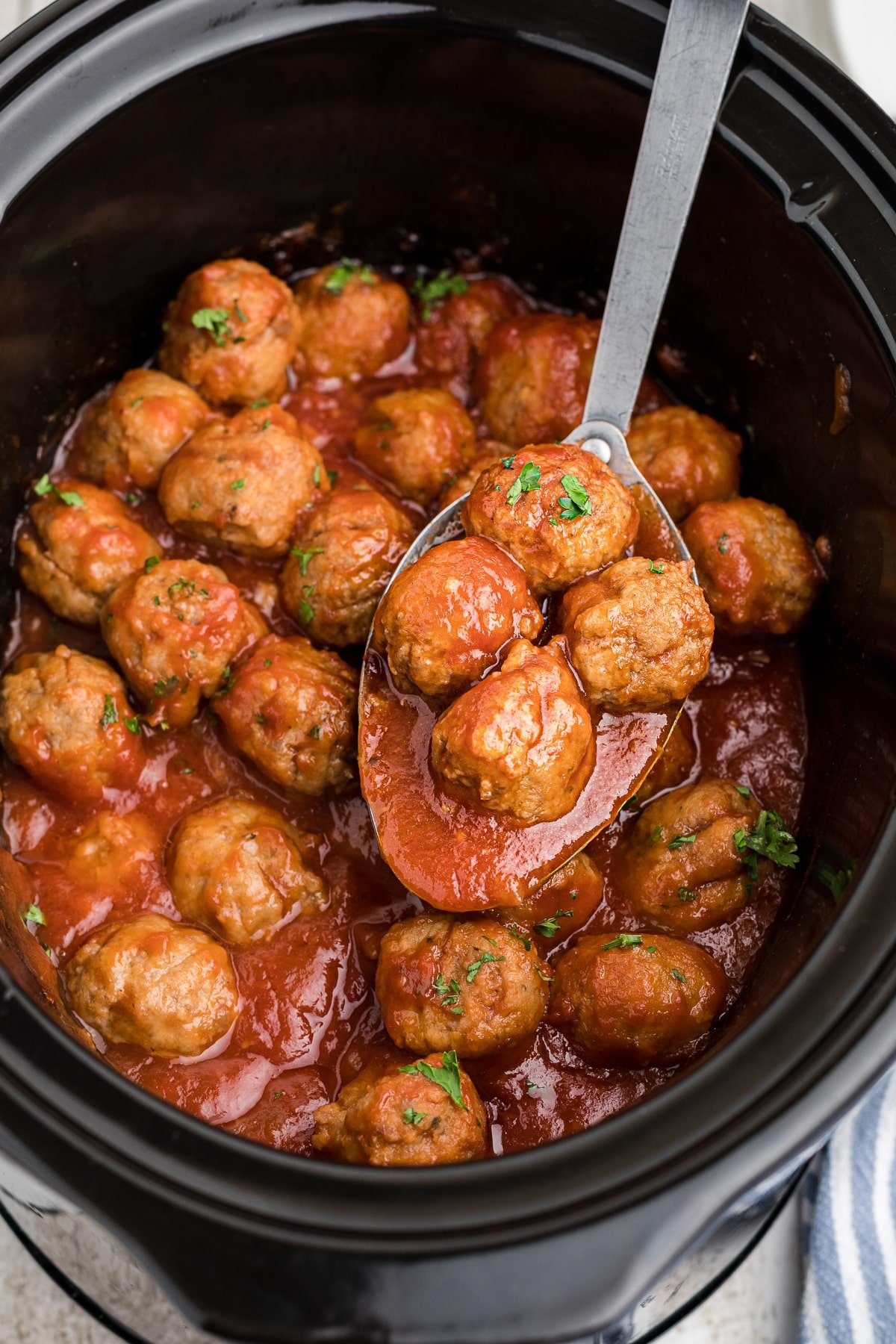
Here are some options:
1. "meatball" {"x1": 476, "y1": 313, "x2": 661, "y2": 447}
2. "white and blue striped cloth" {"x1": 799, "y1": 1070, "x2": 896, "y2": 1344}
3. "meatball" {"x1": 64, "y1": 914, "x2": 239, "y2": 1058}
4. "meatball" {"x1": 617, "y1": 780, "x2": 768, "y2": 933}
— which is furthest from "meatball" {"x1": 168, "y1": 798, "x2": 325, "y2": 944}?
"white and blue striped cloth" {"x1": 799, "y1": 1070, "x2": 896, "y2": 1344}

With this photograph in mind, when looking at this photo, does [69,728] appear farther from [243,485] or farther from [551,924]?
[551,924]

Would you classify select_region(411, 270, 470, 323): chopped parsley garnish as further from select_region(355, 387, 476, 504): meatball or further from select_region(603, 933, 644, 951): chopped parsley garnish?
select_region(603, 933, 644, 951): chopped parsley garnish

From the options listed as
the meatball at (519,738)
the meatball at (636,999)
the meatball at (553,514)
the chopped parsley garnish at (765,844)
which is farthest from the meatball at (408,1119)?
the meatball at (553,514)

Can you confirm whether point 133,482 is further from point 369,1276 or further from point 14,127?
point 369,1276

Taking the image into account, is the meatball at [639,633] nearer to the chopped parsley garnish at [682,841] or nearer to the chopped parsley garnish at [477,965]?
the chopped parsley garnish at [682,841]

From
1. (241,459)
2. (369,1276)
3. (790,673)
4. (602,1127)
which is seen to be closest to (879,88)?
(790,673)
